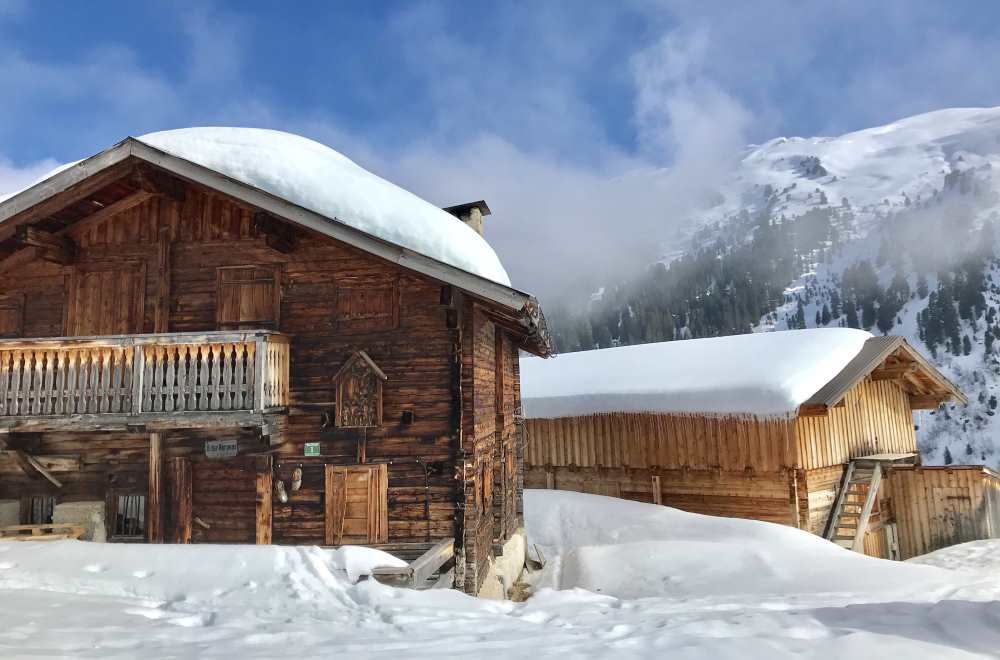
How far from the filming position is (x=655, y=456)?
21.0 metres

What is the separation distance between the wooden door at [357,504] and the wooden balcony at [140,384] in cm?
195

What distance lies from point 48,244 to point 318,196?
5515 millimetres

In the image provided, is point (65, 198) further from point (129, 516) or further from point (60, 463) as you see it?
point (129, 516)

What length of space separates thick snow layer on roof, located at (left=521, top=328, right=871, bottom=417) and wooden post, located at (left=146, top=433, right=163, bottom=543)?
14.0 metres

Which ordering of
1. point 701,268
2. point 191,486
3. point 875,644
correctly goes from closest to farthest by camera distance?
point 875,644, point 191,486, point 701,268

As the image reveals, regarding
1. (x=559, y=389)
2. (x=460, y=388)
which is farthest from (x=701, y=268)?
(x=460, y=388)

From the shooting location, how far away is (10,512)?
1266 centimetres

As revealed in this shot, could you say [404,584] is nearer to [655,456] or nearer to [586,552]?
[586,552]

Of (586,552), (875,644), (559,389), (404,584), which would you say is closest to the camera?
(875,644)

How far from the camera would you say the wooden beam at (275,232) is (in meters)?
12.6

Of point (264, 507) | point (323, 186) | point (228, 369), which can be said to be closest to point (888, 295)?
point (323, 186)

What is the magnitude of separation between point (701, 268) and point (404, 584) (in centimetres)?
18593

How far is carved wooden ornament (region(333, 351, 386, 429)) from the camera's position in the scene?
479 inches

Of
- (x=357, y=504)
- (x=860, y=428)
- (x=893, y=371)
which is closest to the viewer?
(x=357, y=504)
